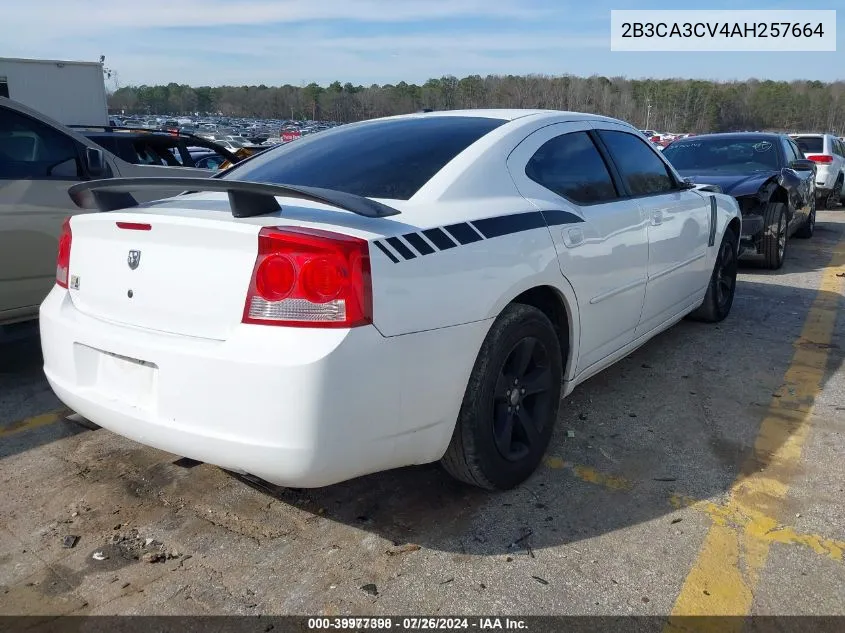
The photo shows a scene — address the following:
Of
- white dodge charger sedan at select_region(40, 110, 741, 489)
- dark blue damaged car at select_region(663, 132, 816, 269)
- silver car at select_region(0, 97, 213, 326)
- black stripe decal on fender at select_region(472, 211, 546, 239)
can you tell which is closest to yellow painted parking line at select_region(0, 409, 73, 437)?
silver car at select_region(0, 97, 213, 326)

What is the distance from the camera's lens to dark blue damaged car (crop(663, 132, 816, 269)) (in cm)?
718

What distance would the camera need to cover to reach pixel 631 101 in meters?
100

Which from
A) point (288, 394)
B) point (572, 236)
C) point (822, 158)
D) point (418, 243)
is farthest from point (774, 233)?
point (822, 158)

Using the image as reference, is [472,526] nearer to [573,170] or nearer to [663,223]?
[573,170]

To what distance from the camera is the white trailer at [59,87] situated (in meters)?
17.5

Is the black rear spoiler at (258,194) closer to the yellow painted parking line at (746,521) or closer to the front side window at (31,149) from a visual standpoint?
the yellow painted parking line at (746,521)

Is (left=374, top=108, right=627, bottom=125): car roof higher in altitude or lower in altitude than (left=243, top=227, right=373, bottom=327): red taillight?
higher

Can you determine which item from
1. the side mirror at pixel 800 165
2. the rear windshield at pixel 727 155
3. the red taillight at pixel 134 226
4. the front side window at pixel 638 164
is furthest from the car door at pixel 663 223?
the side mirror at pixel 800 165

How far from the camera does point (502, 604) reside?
7.19ft

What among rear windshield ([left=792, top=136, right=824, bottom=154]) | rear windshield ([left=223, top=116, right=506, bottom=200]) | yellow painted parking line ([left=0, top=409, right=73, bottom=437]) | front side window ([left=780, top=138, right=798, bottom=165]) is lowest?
yellow painted parking line ([left=0, top=409, right=73, bottom=437])

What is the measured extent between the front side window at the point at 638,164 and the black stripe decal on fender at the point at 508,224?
1.11 metres

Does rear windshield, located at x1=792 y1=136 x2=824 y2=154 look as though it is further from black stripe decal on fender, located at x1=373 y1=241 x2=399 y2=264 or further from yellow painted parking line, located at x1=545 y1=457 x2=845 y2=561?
black stripe decal on fender, located at x1=373 y1=241 x2=399 y2=264

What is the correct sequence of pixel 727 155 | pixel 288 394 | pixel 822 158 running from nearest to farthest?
1. pixel 288 394
2. pixel 727 155
3. pixel 822 158

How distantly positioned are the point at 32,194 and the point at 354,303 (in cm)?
315
